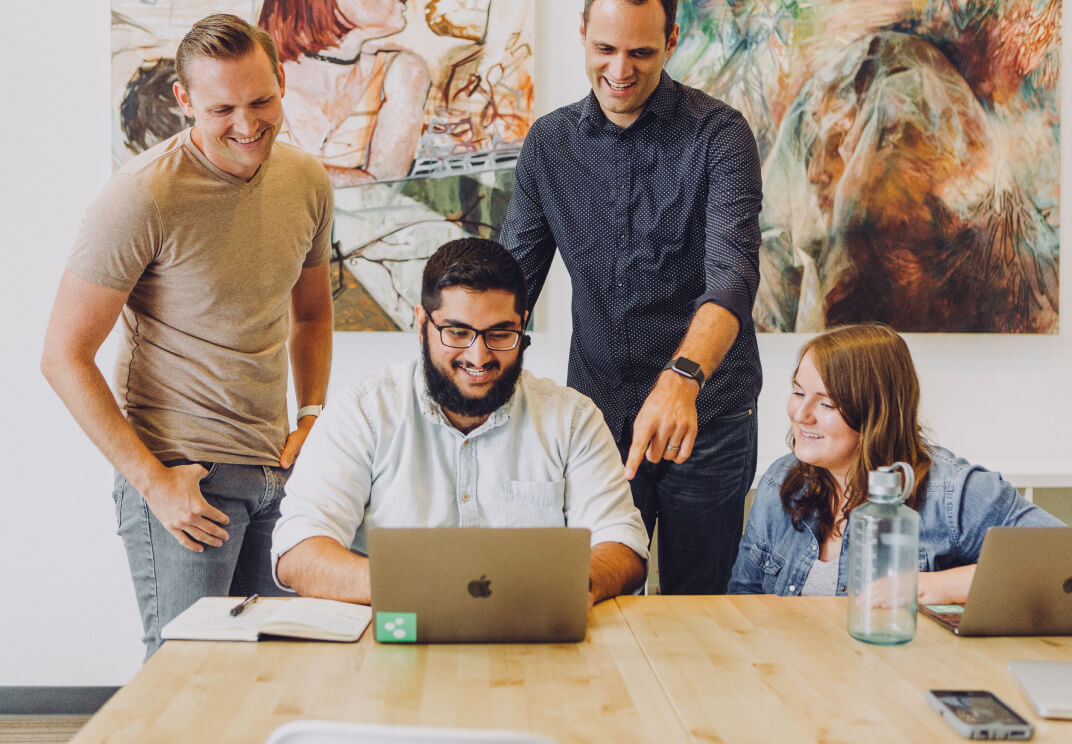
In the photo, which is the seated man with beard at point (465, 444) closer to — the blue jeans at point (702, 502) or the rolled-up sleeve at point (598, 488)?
the rolled-up sleeve at point (598, 488)

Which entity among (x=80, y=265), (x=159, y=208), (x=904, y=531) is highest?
(x=159, y=208)

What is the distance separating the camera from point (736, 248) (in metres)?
2.03

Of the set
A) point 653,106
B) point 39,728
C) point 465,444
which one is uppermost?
point 653,106

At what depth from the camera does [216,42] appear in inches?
70.5

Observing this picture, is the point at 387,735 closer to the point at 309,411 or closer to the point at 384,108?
the point at 309,411

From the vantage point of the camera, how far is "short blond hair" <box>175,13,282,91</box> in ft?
5.88

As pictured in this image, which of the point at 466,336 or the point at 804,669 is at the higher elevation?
the point at 466,336

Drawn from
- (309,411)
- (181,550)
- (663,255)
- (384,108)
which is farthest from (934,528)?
(384,108)

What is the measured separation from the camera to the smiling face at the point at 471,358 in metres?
1.80

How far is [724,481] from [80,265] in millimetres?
1357

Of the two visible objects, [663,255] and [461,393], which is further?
[663,255]

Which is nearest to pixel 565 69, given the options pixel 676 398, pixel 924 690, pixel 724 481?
pixel 724 481

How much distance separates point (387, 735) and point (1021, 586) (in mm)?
1049

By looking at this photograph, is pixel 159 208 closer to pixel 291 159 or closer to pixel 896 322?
pixel 291 159
